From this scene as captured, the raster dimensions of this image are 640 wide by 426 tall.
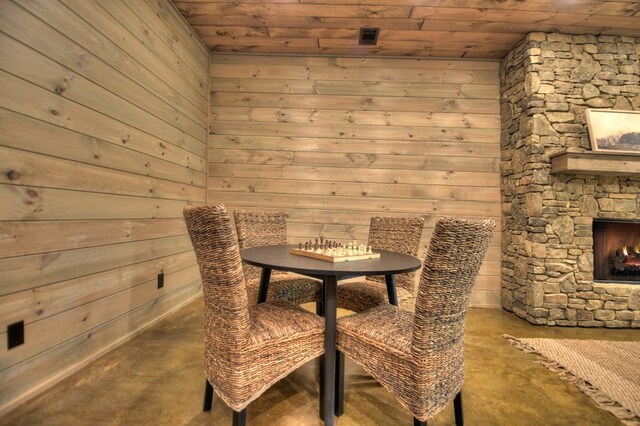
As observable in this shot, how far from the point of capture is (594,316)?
108 inches

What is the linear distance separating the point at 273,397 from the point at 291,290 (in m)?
0.58

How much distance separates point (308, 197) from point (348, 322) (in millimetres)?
2084

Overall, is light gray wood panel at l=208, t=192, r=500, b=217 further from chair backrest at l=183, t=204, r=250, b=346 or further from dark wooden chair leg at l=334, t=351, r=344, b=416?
chair backrest at l=183, t=204, r=250, b=346

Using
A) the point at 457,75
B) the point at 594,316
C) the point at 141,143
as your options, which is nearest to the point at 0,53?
the point at 141,143

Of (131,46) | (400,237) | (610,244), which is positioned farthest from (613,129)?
(131,46)

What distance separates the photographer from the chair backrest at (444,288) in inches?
42.7

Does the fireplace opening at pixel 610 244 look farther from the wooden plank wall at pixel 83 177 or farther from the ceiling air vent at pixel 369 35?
the wooden plank wall at pixel 83 177

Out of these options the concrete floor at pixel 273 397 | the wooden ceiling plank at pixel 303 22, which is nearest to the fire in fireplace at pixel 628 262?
the concrete floor at pixel 273 397

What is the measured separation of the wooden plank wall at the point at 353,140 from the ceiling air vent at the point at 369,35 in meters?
0.30

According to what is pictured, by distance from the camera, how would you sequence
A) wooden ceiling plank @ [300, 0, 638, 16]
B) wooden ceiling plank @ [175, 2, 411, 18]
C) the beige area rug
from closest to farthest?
the beige area rug < wooden ceiling plank @ [300, 0, 638, 16] < wooden ceiling plank @ [175, 2, 411, 18]

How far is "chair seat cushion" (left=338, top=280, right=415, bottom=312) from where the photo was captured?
1.87 metres

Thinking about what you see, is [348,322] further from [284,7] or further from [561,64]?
[561,64]

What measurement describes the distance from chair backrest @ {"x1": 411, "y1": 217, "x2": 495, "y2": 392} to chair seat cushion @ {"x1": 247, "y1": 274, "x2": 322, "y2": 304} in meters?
0.94

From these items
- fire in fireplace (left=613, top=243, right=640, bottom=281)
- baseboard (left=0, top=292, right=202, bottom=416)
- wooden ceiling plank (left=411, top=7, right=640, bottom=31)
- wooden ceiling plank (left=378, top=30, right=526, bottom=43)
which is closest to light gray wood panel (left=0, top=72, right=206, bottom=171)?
baseboard (left=0, top=292, right=202, bottom=416)
